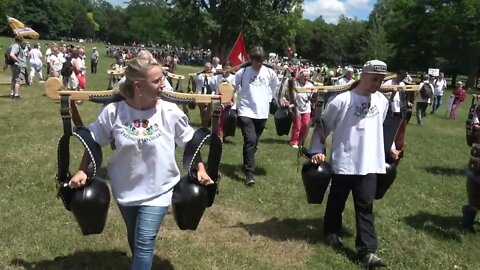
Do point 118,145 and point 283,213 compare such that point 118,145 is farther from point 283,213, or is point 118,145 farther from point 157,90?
point 283,213

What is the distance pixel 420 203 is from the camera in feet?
26.2

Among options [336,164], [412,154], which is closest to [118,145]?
[336,164]

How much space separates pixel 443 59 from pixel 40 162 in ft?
205

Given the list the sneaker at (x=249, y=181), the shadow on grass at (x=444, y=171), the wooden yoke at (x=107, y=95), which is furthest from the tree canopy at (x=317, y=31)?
the wooden yoke at (x=107, y=95)

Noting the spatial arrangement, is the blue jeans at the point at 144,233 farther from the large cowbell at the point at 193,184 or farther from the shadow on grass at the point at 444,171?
the shadow on grass at the point at 444,171

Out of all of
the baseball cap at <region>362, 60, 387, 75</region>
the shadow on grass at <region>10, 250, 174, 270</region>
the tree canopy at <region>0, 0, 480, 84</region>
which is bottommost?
the tree canopy at <region>0, 0, 480, 84</region>

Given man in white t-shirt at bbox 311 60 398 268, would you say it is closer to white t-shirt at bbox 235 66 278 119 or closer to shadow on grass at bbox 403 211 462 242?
shadow on grass at bbox 403 211 462 242

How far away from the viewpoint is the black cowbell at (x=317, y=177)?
5.49 metres

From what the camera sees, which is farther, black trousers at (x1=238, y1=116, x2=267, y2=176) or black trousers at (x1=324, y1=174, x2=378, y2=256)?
black trousers at (x1=238, y1=116, x2=267, y2=176)

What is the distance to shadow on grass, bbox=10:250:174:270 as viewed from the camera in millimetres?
4848

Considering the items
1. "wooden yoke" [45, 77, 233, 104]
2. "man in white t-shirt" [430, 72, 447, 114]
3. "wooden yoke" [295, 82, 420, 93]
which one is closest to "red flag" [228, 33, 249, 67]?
"wooden yoke" [295, 82, 420, 93]

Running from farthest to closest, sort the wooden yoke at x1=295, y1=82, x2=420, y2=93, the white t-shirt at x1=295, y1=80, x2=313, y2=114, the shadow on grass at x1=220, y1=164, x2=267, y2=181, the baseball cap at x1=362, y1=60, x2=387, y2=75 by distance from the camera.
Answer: the white t-shirt at x1=295, y1=80, x2=313, y2=114 < the shadow on grass at x1=220, y1=164, x2=267, y2=181 < the wooden yoke at x1=295, y1=82, x2=420, y2=93 < the baseball cap at x1=362, y1=60, x2=387, y2=75

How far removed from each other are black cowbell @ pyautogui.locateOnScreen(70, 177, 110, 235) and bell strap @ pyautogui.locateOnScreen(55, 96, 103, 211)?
0.07 metres

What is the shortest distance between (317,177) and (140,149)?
2332mm
